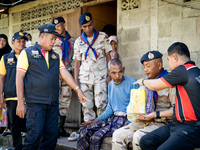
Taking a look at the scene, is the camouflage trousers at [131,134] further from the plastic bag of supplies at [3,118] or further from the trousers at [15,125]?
the plastic bag of supplies at [3,118]

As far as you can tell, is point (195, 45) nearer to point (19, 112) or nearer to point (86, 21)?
point (86, 21)

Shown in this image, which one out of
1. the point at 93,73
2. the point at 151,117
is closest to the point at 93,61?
the point at 93,73

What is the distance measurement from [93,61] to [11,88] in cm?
163

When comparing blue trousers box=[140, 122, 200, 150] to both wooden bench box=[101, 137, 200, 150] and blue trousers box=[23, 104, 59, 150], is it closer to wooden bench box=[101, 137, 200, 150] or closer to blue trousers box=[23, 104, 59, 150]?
wooden bench box=[101, 137, 200, 150]

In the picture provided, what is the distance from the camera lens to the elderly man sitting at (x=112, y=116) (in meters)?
4.52

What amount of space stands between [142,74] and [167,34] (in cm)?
89

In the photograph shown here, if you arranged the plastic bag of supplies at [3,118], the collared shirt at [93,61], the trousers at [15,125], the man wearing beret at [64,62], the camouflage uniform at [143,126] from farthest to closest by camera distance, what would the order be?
the plastic bag of supplies at [3,118] → the man wearing beret at [64,62] → the collared shirt at [93,61] → the trousers at [15,125] → the camouflage uniform at [143,126]

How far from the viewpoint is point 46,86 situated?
441cm

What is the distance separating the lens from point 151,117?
3.87 meters

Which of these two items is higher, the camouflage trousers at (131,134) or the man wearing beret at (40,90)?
the man wearing beret at (40,90)

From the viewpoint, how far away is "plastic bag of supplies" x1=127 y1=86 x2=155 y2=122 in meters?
3.88

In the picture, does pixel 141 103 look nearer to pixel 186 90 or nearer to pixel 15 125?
pixel 186 90

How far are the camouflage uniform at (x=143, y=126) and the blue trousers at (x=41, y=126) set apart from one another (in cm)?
97

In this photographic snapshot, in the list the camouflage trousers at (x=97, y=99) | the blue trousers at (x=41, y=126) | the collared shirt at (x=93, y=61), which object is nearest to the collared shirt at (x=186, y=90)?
the blue trousers at (x=41, y=126)
